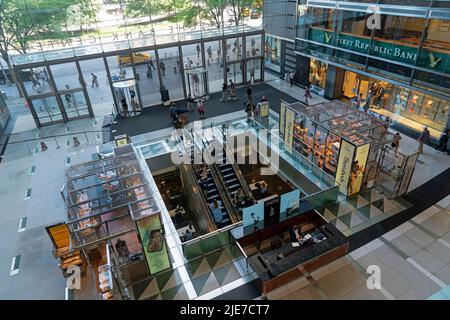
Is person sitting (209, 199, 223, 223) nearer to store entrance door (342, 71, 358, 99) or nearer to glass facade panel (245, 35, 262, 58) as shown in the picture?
store entrance door (342, 71, 358, 99)

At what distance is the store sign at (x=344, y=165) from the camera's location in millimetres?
11047

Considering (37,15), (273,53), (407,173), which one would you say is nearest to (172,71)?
(37,15)

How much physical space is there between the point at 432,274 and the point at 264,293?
4923mm

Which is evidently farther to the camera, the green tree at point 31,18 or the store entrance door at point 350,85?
the store entrance door at point 350,85

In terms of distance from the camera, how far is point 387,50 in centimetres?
1517

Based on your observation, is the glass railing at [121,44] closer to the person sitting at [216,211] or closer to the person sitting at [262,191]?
the person sitting at [262,191]

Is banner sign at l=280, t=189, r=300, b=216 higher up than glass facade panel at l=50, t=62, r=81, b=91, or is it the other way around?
glass facade panel at l=50, t=62, r=81, b=91

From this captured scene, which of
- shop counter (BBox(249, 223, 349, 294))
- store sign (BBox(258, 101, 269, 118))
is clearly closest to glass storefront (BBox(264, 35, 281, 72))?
store sign (BBox(258, 101, 269, 118))

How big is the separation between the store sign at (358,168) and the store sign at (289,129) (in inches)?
125

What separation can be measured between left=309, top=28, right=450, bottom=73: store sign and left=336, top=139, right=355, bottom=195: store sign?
6.15 meters

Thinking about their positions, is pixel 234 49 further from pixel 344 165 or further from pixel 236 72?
pixel 344 165

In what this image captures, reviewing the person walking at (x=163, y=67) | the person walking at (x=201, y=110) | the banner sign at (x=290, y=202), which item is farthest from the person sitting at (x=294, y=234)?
the person walking at (x=163, y=67)

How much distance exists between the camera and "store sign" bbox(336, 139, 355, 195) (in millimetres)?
11047
